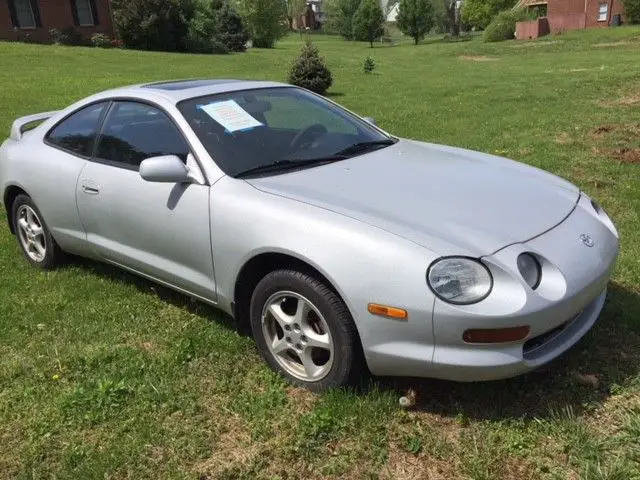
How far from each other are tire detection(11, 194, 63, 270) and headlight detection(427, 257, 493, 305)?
3.22 metres

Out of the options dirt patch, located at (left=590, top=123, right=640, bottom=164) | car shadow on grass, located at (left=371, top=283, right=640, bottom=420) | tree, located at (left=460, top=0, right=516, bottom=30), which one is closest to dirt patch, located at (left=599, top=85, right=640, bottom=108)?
dirt patch, located at (left=590, top=123, right=640, bottom=164)

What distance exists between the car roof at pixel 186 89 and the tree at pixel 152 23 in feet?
96.1

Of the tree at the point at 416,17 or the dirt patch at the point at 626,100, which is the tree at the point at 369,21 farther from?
the dirt patch at the point at 626,100

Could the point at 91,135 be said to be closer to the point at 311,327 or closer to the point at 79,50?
the point at 311,327

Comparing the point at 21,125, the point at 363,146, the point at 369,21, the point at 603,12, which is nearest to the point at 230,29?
the point at 369,21

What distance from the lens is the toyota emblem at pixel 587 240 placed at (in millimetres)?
3057

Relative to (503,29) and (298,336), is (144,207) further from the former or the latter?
(503,29)

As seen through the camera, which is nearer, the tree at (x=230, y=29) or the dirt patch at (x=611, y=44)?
the dirt patch at (x=611, y=44)

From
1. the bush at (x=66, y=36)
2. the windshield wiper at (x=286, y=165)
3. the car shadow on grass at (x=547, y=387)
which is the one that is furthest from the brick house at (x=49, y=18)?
the car shadow on grass at (x=547, y=387)

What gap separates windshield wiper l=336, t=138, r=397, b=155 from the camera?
12.8ft

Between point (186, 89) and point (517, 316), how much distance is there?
8.42 ft

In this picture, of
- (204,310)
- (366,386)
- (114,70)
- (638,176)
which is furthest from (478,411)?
(114,70)

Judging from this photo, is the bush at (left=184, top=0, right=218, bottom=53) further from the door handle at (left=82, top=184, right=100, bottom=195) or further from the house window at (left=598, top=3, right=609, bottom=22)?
the door handle at (left=82, top=184, right=100, bottom=195)

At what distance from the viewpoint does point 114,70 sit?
22078 mm
